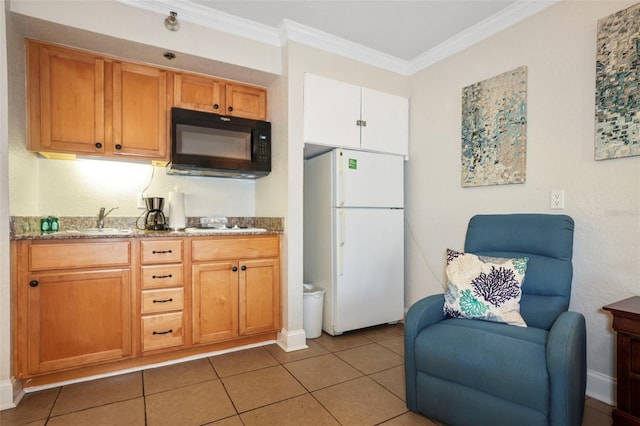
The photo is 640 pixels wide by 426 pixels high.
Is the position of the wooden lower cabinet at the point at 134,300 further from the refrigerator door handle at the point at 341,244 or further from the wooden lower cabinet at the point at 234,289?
the refrigerator door handle at the point at 341,244

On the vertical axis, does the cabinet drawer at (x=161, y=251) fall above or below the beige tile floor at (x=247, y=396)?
above

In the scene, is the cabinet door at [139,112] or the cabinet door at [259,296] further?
the cabinet door at [259,296]

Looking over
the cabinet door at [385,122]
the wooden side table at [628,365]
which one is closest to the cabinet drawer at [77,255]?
the cabinet door at [385,122]

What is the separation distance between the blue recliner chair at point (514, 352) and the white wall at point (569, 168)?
0.76ft

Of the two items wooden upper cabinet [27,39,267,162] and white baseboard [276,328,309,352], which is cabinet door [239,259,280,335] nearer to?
white baseboard [276,328,309,352]

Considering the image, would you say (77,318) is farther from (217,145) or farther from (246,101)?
(246,101)

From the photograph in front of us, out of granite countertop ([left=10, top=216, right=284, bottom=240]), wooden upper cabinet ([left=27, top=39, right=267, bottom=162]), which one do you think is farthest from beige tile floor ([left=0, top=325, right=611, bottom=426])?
wooden upper cabinet ([left=27, top=39, right=267, bottom=162])

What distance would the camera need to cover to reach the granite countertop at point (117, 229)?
1960mm

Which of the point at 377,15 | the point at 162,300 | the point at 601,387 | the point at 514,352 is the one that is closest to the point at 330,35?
the point at 377,15

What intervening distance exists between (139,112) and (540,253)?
2887mm

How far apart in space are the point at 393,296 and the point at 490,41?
225 centimetres

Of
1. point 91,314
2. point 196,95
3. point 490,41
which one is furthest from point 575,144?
point 91,314

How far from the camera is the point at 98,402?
6.04 ft

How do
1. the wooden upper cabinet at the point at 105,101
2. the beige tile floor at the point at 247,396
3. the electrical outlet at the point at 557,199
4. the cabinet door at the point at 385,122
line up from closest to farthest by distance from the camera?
the beige tile floor at the point at 247,396, the electrical outlet at the point at 557,199, the wooden upper cabinet at the point at 105,101, the cabinet door at the point at 385,122
